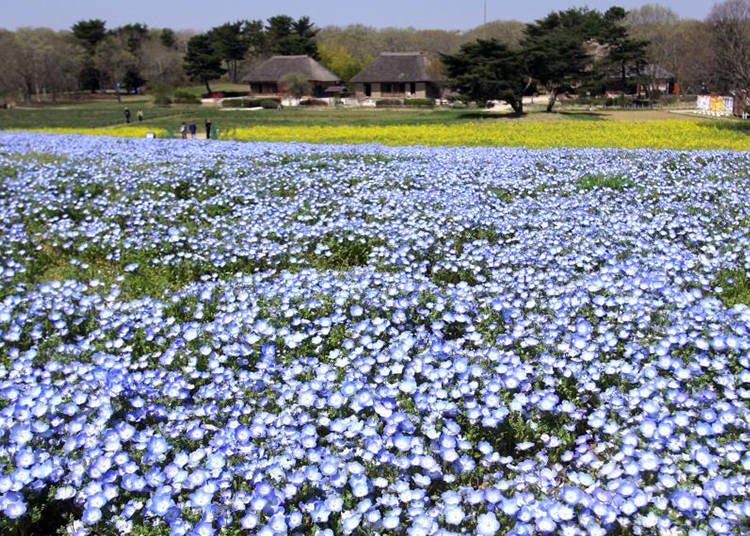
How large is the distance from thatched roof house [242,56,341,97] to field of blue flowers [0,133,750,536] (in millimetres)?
58507

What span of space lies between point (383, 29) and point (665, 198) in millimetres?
120538

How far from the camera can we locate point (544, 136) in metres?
19.0

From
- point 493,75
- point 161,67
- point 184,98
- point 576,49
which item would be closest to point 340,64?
point 161,67

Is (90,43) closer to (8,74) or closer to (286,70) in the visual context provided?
(8,74)

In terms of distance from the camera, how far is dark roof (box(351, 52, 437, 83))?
60938 mm

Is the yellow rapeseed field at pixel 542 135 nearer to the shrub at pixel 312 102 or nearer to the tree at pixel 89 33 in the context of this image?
the shrub at pixel 312 102

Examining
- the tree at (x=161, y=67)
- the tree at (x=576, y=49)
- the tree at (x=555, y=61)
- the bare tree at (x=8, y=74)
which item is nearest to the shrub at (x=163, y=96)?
the tree at (x=161, y=67)

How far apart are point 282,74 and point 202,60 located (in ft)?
39.4

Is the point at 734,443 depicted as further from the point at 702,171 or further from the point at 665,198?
the point at 702,171

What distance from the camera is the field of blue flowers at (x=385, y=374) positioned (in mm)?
2629

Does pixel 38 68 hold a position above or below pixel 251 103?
above

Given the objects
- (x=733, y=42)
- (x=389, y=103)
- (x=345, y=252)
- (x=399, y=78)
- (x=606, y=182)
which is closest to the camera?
(x=345, y=252)

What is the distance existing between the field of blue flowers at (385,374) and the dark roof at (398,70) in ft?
184

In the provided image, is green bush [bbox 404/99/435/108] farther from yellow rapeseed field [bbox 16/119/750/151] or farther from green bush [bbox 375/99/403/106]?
yellow rapeseed field [bbox 16/119/750/151]
